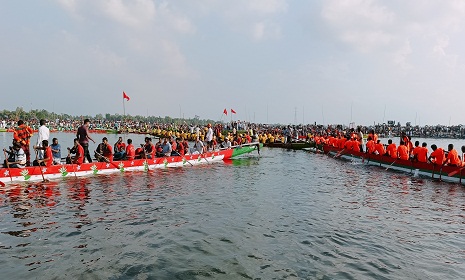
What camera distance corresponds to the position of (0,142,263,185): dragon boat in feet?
51.4

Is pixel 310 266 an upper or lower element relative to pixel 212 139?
lower

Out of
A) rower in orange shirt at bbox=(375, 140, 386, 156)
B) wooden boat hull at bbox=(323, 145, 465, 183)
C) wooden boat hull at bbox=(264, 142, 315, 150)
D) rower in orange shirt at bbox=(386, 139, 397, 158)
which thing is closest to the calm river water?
wooden boat hull at bbox=(323, 145, 465, 183)

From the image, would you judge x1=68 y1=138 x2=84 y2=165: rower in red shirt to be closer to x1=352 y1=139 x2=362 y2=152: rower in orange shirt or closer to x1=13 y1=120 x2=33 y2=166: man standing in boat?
x1=13 y1=120 x2=33 y2=166: man standing in boat

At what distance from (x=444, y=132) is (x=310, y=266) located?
102 meters

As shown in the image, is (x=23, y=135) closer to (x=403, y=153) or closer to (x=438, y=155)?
(x=438, y=155)

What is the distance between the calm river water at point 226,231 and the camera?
24.6 ft

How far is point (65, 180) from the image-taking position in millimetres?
16938

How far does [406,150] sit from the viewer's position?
2364 cm

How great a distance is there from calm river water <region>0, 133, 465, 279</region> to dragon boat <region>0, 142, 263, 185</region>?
24.9 inches

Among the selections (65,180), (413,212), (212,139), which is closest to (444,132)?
(212,139)

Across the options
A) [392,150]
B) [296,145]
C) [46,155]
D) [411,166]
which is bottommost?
[411,166]

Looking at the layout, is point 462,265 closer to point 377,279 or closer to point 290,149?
point 377,279

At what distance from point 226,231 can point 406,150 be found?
1838 cm

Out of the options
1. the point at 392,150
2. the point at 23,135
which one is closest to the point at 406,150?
the point at 392,150
